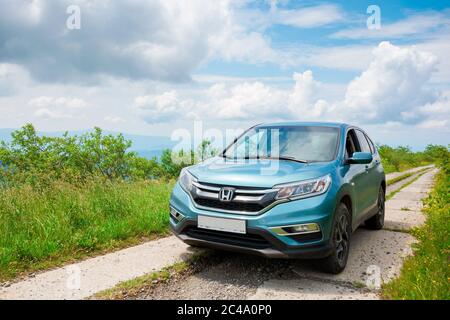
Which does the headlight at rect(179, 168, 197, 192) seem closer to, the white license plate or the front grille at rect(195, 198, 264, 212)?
the front grille at rect(195, 198, 264, 212)

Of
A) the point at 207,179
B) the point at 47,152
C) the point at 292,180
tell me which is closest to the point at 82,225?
the point at 207,179

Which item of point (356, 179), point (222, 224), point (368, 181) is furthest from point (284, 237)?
point (368, 181)

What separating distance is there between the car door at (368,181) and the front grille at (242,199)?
6.05 feet

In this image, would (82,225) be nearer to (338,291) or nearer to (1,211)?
(1,211)

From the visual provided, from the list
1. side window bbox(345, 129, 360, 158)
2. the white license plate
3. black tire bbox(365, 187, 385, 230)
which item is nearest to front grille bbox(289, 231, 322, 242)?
the white license plate

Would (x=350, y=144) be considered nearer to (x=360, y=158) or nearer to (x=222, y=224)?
(x=360, y=158)

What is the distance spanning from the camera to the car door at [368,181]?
17.1 ft

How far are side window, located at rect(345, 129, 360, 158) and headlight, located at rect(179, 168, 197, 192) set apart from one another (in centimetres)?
198

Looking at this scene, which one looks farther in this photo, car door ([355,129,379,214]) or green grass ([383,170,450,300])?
car door ([355,129,379,214])

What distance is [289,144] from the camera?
15.6 ft

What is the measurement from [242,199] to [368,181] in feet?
8.55

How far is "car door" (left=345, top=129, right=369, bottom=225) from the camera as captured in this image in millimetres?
4577

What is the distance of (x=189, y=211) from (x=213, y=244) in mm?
429

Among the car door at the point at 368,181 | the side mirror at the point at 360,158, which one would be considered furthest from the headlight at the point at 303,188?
the car door at the point at 368,181
